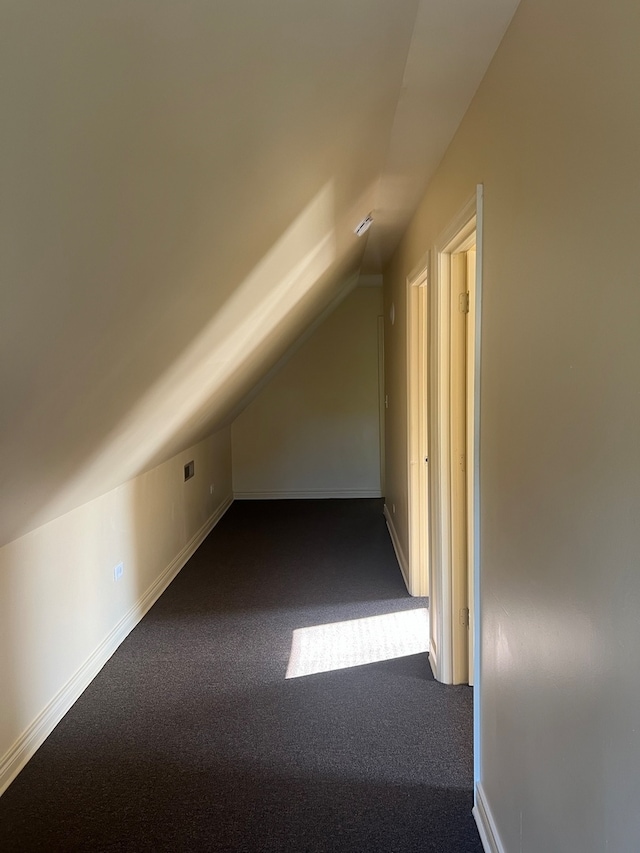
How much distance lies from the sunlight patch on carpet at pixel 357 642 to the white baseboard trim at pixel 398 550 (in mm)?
434

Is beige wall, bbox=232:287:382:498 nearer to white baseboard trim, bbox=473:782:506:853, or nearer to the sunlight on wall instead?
the sunlight on wall

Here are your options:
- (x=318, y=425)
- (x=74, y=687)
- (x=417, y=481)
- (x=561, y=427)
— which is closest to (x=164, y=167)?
(x=561, y=427)

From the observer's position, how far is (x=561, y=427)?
1186 millimetres

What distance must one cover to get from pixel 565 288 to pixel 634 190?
0.29 metres

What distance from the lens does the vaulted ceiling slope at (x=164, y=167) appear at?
0.75 m

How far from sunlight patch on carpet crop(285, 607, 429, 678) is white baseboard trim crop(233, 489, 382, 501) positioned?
3149 mm

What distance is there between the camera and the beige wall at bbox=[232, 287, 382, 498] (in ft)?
21.7

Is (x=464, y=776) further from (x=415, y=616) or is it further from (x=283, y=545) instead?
(x=283, y=545)

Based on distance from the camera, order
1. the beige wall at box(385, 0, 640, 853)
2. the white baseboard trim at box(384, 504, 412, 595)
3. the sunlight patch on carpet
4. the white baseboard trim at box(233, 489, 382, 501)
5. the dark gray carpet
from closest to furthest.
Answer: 1. the beige wall at box(385, 0, 640, 853)
2. the dark gray carpet
3. the sunlight patch on carpet
4. the white baseboard trim at box(384, 504, 412, 595)
5. the white baseboard trim at box(233, 489, 382, 501)

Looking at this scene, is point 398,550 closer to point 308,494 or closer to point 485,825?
point 308,494

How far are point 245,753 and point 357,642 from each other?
1037 millimetres

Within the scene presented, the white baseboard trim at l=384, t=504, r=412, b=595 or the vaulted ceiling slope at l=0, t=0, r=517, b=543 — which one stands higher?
the vaulted ceiling slope at l=0, t=0, r=517, b=543

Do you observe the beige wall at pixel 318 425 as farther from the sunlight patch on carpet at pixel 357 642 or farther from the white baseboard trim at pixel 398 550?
the sunlight patch on carpet at pixel 357 642

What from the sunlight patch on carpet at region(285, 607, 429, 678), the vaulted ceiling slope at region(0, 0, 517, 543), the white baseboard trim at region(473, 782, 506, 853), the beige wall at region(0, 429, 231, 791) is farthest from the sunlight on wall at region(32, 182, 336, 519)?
the white baseboard trim at region(473, 782, 506, 853)
